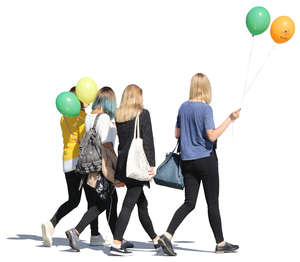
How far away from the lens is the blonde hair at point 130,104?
33.0 ft

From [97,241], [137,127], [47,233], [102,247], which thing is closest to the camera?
[137,127]

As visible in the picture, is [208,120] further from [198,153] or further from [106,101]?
[106,101]

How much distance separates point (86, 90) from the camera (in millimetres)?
10516

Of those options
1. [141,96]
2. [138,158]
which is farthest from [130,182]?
[141,96]

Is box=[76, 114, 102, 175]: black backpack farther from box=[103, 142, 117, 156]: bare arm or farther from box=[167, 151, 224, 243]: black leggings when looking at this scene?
box=[167, 151, 224, 243]: black leggings

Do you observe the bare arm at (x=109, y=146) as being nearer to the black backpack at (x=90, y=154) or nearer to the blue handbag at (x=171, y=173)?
the black backpack at (x=90, y=154)

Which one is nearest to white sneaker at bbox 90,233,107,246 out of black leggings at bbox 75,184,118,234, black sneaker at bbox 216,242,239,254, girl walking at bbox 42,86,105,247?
girl walking at bbox 42,86,105,247

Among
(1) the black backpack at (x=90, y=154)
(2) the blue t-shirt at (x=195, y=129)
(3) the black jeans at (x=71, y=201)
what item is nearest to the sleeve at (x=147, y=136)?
(2) the blue t-shirt at (x=195, y=129)

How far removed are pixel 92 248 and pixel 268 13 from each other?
4317mm

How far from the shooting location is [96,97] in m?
10.5

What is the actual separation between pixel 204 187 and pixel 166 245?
97 centimetres

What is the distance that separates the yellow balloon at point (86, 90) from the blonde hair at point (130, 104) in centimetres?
67

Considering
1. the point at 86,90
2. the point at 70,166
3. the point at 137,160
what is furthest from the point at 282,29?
the point at 70,166

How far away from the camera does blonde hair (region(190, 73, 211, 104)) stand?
10.1 metres
